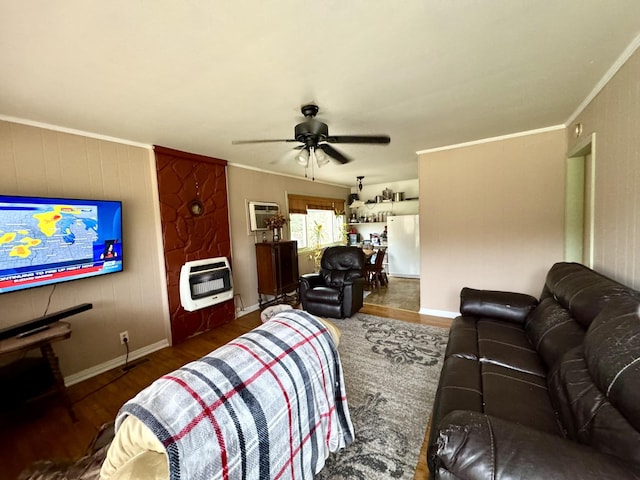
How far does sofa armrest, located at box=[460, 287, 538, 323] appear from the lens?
2.03m

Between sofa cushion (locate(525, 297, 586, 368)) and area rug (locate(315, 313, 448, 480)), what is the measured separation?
819 mm

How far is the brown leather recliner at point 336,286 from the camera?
3.49 m

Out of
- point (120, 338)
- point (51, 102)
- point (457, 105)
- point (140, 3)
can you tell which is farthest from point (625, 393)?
point (120, 338)

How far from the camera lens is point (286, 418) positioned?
3.19ft

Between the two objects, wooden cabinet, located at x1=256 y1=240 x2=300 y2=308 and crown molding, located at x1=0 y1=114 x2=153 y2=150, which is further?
wooden cabinet, located at x1=256 y1=240 x2=300 y2=308

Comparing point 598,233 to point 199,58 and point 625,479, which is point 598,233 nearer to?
point 625,479

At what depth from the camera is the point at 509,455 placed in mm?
731

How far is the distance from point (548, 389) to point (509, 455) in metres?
0.85

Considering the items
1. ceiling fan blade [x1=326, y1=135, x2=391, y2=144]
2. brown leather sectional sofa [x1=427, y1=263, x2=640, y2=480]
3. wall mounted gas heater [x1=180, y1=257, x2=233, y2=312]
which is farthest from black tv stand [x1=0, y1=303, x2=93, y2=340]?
brown leather sectional sofa [x1=427, y1=263, x2=640, y2=480]

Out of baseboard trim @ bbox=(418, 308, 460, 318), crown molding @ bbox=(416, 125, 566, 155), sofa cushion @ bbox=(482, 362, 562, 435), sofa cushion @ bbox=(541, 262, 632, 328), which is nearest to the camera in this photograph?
sofa cushion @ bbox=(482, 362, 562, 435)

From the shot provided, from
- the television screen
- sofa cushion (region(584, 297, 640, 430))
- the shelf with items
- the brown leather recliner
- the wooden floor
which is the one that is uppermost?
the shelf with items

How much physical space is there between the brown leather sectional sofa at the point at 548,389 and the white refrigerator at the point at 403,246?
3690 mm

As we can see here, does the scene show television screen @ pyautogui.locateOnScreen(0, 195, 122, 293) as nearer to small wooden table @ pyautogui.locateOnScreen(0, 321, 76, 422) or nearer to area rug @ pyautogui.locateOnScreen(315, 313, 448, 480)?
small wooden table @ pyautogui.locateOnScreen(0, 321, 76, 422)

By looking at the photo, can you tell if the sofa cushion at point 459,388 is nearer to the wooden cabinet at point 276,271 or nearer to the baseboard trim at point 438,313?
the baseboard trim at point 438,313
